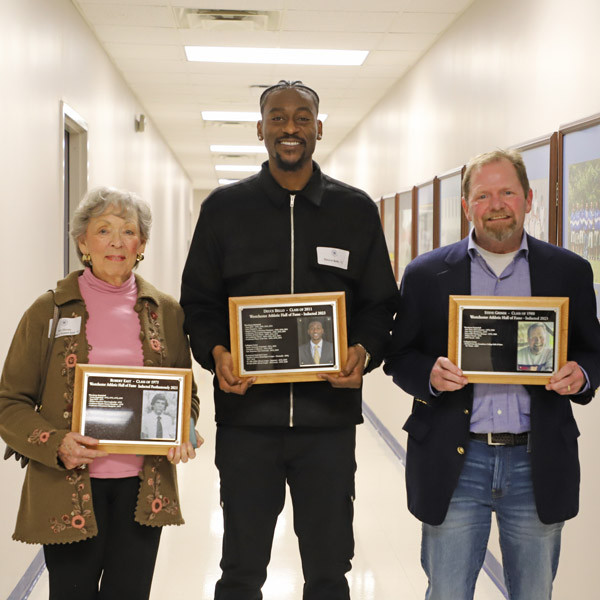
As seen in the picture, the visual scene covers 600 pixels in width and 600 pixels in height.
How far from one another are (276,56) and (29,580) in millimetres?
4293

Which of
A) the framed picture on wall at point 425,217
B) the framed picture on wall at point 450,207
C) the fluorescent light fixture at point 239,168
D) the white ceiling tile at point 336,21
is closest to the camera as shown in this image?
the framed picture on wall at point 450,207

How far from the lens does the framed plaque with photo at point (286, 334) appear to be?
6.94 feet

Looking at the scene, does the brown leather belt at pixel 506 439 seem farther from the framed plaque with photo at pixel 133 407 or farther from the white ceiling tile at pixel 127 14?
the white ceiling tile at pixel 127 14

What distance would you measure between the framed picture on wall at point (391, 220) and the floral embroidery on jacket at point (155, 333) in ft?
15.8

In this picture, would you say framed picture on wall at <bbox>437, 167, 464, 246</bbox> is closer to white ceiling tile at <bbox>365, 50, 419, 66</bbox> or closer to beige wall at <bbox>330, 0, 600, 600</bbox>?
beige wall at <bbox>330, 0, 600, 600</bbox>

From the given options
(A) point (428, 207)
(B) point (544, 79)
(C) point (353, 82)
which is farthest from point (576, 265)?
(C) point (353, 82)

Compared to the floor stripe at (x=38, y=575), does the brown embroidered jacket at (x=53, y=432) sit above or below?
above

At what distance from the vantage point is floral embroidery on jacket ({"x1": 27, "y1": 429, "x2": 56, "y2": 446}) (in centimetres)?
194

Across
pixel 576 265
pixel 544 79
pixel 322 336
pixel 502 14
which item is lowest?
pixel 322 336

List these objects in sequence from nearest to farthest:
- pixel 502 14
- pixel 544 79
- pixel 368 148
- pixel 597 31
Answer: pixel 597 31 < pixel 544 79 < pixel 502 14 < pixel 368 148

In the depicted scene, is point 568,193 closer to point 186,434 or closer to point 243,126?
Answer: point 186,434

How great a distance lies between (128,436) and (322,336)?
1.87ft

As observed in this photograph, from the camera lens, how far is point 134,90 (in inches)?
304

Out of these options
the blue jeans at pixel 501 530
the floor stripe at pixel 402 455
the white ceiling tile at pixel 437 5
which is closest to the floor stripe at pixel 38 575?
the floor stripe at pixel 402 455
